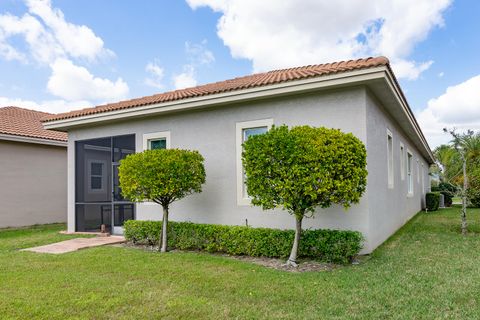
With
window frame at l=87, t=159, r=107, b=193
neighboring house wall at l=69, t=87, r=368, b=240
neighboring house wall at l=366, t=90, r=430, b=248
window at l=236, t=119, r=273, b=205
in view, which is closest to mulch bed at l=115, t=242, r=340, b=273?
neighboring house wall at l=69, t=87, r=368, b=240

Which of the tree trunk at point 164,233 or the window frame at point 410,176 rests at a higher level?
the window frame at point 410,176

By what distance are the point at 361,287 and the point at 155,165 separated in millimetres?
4471

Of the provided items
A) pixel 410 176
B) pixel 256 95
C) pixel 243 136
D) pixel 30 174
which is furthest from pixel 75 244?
pixel 410 176

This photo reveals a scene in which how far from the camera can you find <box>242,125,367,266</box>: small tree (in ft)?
18.1

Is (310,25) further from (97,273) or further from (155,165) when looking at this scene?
(97,273)

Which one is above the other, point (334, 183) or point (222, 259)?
point (334, 183)

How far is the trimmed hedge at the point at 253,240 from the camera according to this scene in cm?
604

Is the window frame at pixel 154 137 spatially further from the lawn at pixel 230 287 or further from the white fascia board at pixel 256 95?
the lawn at pixel 230 287

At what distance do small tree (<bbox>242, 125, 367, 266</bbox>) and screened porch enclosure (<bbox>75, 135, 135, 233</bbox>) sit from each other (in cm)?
560

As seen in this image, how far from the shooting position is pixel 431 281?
4.84 metres

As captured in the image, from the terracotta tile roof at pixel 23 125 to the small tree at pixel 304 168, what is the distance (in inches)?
404

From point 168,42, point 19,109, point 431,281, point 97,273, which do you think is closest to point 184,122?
point 97,273

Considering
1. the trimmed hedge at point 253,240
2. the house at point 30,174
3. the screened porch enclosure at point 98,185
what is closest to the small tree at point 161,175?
the trimmed hedge at point 253,240

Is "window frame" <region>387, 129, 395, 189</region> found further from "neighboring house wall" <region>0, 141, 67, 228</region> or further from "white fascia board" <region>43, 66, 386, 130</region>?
"neighboring house wall" <region>0, 141, 67, 228</region>
